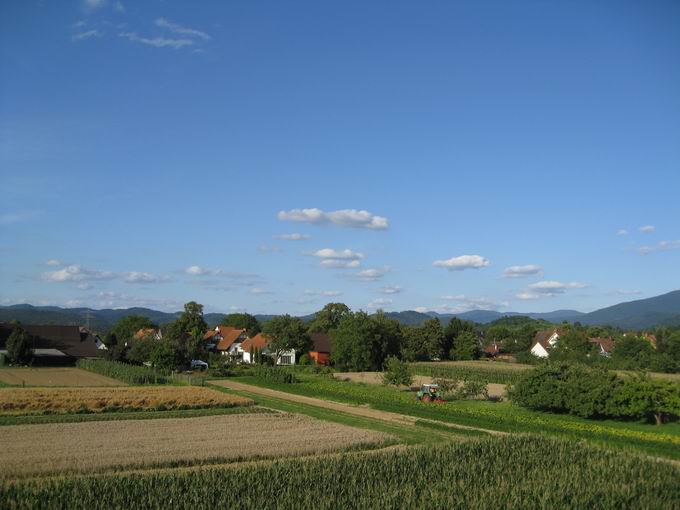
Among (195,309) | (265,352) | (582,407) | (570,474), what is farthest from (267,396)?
(195,309)

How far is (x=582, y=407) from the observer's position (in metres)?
41.1

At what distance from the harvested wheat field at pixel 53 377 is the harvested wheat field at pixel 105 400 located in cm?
1049

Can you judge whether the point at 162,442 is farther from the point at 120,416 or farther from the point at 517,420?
the point at 517,420

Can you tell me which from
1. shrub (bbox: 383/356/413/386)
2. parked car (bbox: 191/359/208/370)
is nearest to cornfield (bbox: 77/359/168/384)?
parked car (bbox: 191/359/208/370)

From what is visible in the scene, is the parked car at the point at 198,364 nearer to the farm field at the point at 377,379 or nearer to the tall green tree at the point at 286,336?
the tall green tree at the point at 286,336

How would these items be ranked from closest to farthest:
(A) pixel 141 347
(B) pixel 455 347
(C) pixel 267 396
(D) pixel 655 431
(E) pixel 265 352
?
(D) pixel 655 431
(C) pixel 267 396
(A) pixel 141 347
(E) pixel 265 352
(B) pixel 455 347

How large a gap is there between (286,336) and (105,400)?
157ft

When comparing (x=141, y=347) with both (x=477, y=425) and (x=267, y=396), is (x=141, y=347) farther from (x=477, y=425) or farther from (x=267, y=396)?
(x=477, y=425)

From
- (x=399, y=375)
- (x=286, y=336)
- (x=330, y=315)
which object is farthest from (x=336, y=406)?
(x=330, y=315)

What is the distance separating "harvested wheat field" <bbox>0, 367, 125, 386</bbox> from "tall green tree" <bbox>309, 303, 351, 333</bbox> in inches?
2570

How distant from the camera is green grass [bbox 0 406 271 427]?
1410 inches

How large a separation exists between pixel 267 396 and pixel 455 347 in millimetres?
67639

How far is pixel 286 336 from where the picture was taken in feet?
299

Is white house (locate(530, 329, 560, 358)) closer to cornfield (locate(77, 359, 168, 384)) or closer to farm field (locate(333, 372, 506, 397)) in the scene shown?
farm field (locate(333, 372, 506, 397))
